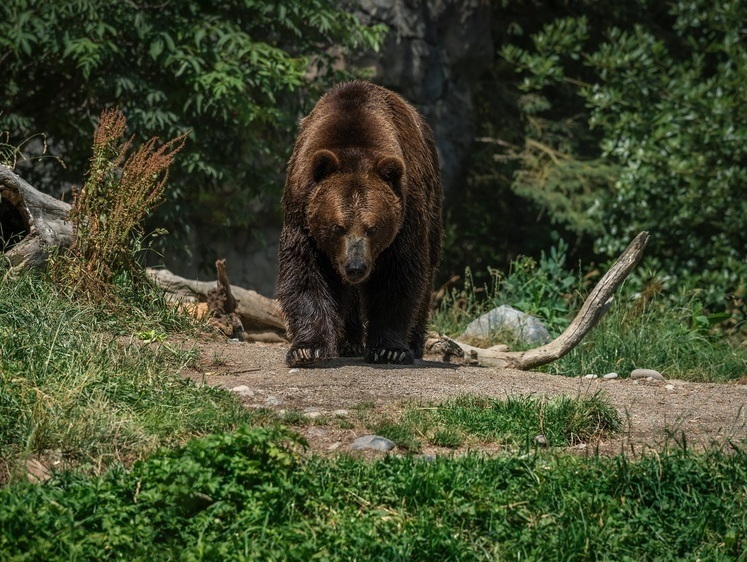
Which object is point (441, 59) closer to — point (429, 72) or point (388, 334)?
point (429, 72)

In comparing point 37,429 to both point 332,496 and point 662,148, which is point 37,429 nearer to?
point 332,496

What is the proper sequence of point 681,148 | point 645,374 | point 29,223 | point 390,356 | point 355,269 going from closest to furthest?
point 355,269 < point 390,356 < point 29,223 < point 645,374 < point 681,148

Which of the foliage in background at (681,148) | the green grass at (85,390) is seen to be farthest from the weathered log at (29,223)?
the foliage in background at (681,148)

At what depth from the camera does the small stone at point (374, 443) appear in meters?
5.21

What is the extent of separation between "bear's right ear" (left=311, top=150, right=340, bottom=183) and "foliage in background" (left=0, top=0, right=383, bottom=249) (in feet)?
12.1

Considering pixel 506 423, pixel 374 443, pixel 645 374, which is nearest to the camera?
pixel 374 443

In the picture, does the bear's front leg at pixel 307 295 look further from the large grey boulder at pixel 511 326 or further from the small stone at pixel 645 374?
the large grey boulder at pixel 511 326

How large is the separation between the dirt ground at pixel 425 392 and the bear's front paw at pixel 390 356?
0.36ft

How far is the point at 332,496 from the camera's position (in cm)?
452

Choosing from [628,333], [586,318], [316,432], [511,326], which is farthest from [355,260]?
[628,333]

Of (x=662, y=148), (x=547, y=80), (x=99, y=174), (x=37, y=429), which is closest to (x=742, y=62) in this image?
(x=662, y=148)

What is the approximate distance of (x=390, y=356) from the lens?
7.31 meters

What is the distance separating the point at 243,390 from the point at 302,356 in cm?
87

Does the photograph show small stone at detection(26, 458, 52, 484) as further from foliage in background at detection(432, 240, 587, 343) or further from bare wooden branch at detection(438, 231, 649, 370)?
foliage in background at detection(432, 240, 587, 343)
